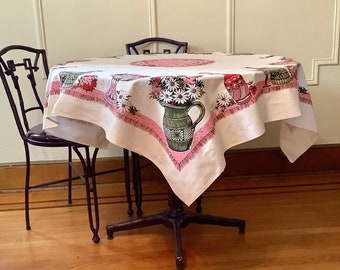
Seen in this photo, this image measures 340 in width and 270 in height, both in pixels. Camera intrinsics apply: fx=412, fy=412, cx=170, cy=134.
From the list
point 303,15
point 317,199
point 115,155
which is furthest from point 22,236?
point 303,15

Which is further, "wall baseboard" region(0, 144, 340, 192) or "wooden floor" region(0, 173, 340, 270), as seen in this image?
"wall baseboard" region(0, 144, 340, 192)

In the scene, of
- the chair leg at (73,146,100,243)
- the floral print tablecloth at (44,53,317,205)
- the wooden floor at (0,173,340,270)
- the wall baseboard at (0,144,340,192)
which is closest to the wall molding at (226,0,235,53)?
the wall baseboard at (0,144,340,192)

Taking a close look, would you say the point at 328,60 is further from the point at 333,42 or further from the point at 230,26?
the point at 230,26

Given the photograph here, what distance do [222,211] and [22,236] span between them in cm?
106

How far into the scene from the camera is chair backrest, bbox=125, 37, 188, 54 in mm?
2477

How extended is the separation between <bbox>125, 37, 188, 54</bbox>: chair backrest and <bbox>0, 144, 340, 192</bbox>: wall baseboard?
2.32 feet

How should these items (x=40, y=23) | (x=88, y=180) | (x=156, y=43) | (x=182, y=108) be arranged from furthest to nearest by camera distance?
1. (x=156, y=43)
2. (x=40, y=23)
3. (x=88, y=180)
4. (x=182, y=108)

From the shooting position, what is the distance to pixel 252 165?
275 centimetres

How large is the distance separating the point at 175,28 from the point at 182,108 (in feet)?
4.14

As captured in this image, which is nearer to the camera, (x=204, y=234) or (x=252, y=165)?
(x=204, y=234)

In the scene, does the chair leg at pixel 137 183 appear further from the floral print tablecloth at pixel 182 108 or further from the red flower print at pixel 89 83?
the red flower print at pixel 89 83

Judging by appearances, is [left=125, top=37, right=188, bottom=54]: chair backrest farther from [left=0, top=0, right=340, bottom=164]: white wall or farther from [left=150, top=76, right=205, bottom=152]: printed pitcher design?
[left=150, top=76, right=205, bottom=152]: printed pitcher design

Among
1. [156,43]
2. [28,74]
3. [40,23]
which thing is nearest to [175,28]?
[156,43]

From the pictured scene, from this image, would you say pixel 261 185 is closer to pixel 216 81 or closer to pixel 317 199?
pixel 317 199
